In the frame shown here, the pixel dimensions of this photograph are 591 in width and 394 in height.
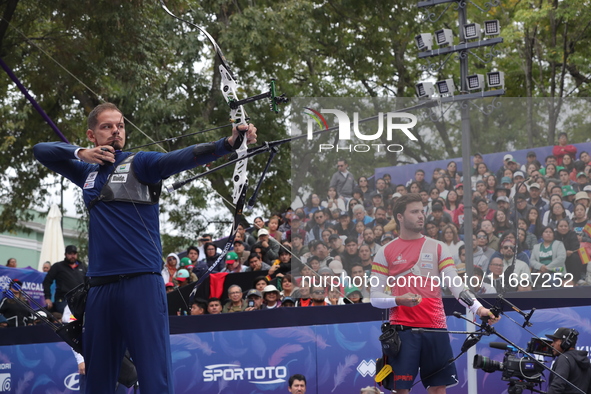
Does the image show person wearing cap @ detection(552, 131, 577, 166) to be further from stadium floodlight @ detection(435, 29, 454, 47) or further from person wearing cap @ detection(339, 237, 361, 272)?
person wearing cap @ detection(339, 237, 361, 272)

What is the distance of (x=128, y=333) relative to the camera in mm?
4176

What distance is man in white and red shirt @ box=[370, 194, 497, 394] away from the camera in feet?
23.5

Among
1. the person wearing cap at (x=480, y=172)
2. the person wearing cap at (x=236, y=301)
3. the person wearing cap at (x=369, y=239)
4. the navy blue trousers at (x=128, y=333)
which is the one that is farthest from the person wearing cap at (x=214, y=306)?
the navy blue trousers at (x=128, y=333)

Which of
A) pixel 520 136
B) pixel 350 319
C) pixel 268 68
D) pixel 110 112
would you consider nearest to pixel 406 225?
pixel 350 319

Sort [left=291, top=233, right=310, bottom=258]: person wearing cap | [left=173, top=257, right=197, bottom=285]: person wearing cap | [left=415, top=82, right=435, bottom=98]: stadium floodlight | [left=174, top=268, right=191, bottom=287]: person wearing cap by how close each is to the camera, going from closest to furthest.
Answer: [left=291, top=233, right=310, bottom=258]: person wearing cap → [left=415, top=82, right=435, bottom=98]: stadium floodlight → [left=174, top=268, right=191, bottom=287]: person wearing cap → [left=173, top=257, right=197, bottom=285]: person wearing cap

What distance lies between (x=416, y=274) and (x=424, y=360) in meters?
0.75

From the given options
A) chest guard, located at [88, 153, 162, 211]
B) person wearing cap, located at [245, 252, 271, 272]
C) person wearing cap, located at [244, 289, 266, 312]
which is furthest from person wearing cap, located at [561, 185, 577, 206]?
chest guard, located at [88, 153, 162, 211]

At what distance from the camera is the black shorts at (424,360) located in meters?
7.14

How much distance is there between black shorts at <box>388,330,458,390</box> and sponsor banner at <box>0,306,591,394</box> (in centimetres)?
228

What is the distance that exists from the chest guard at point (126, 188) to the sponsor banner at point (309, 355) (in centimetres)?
569

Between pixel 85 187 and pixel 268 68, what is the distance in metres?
17.4

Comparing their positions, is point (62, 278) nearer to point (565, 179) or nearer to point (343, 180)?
point (343, 180)

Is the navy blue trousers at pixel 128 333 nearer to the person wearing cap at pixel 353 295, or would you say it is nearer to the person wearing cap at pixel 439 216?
the person wearing cap at pixel 353 295

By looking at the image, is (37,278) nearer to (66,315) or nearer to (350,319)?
(66,315)
